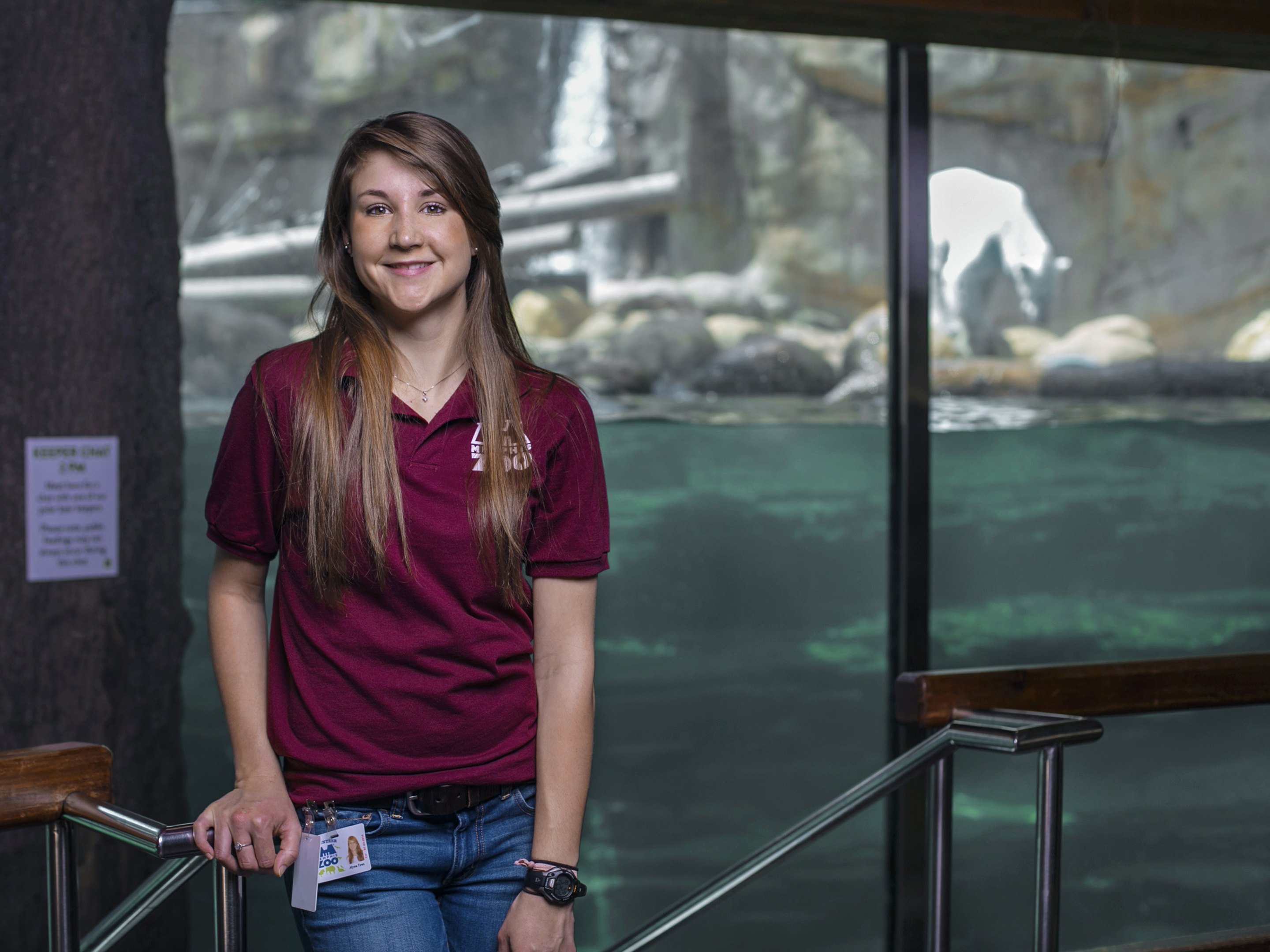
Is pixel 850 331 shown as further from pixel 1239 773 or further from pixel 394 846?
pixel 394 846

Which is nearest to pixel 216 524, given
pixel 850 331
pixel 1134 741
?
pixel 1134 741

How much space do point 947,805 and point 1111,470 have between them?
227 centimetres

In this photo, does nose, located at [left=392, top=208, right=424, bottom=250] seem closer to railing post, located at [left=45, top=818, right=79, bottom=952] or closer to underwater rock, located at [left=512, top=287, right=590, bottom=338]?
railing post, located at [left=45, top=818, right=79, bottom=952]

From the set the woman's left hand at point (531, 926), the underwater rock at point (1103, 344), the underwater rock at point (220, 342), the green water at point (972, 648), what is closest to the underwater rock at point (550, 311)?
the underwater rock at point (220, 342)

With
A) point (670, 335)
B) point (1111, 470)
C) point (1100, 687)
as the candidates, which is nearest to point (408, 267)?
point (1100, 687)

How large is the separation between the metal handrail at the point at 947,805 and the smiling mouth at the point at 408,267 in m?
0.80

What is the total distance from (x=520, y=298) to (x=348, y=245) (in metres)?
4.11

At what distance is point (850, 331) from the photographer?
5465 millimetres

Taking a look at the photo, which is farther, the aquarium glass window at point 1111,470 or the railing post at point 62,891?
the aquarium glass window at point 1111,470

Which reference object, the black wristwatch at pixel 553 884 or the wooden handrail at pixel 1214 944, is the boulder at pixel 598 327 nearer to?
the wooden handrail at pixel 1214 944

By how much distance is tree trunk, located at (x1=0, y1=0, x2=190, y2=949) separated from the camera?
7.36 feet

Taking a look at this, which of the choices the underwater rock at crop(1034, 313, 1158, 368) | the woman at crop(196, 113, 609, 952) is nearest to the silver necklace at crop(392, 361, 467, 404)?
the woman at crop(196, 113, 609, 952)

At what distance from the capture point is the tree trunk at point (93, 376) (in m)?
2.24

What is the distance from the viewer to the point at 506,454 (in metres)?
1.16
